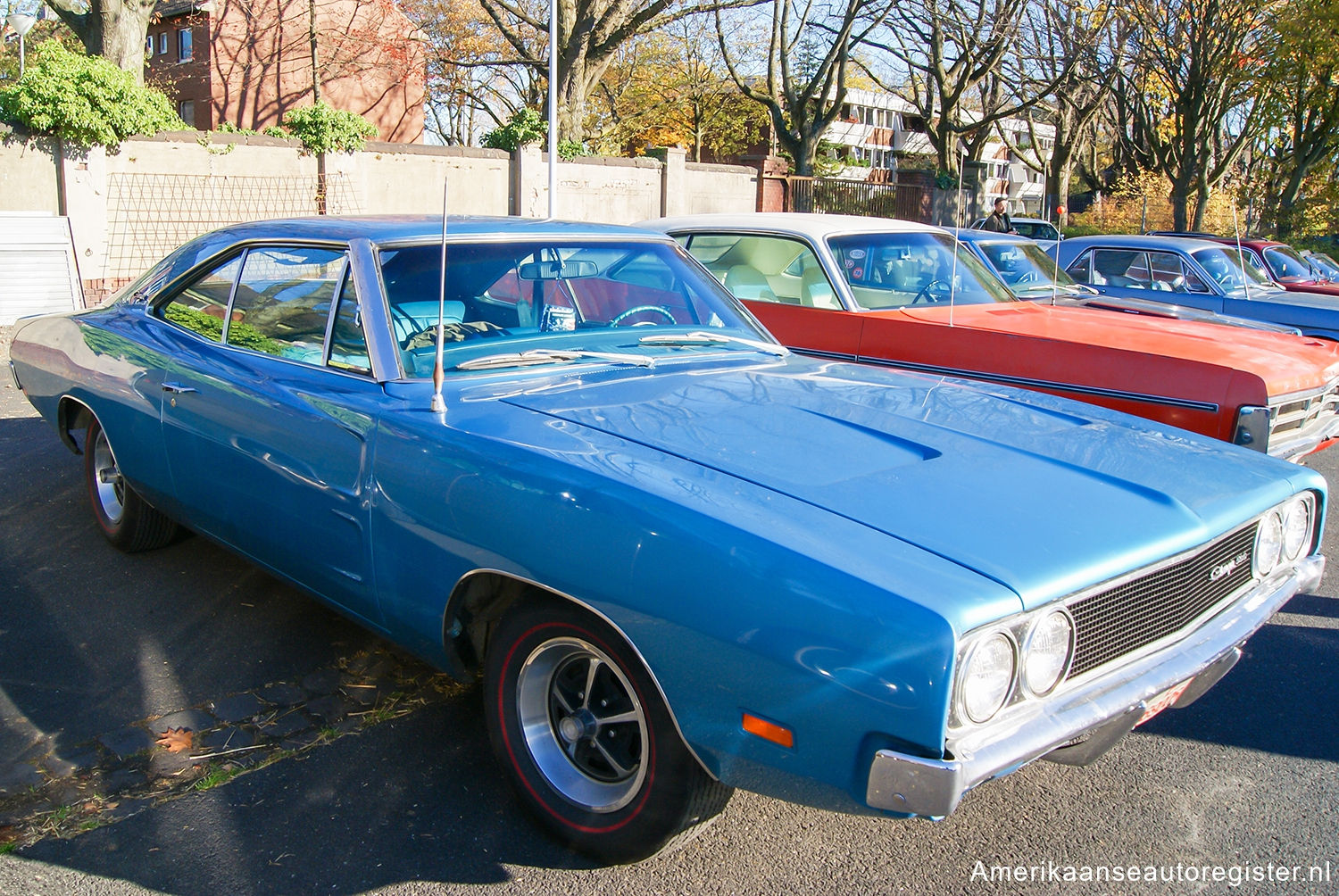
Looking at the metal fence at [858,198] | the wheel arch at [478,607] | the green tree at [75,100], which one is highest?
the green tree at [75,100]

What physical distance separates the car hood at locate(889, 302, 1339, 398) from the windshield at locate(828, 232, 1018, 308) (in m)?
0.16

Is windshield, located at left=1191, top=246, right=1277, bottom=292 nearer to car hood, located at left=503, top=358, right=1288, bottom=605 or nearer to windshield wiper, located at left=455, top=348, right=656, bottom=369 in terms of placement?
car hood, located at left=503, top=358, right=1288, bottom=605

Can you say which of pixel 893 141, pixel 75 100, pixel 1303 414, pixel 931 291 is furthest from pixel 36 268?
pixel 893 141

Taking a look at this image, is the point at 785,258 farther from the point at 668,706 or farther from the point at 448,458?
the point at 668,706

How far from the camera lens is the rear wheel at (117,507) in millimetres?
4383

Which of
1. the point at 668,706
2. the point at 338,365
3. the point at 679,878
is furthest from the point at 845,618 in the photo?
the point at 338,365

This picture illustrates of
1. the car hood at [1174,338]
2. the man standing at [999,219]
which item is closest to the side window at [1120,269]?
the car hood at [1174,338]

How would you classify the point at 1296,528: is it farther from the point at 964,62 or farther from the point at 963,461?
the point at 964,62

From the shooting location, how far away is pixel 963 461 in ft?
8.70

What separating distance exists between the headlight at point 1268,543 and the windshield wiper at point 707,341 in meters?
1.66

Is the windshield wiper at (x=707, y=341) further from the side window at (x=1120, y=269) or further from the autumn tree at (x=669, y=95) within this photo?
the autumn tree at (x=669, y=95)

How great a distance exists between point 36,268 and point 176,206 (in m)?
3.28

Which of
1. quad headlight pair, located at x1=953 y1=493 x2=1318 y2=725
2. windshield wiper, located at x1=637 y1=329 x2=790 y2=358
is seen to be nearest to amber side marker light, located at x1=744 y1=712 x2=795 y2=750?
quad headlight pair, located at x1=953 y1=493 x2=1318 y2=725

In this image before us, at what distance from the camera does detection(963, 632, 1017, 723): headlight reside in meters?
1.99
